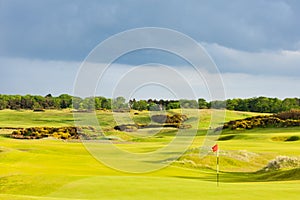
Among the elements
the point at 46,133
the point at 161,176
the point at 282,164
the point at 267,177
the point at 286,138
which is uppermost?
the point at 46,133

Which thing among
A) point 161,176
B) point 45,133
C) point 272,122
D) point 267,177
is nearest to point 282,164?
point 267,177

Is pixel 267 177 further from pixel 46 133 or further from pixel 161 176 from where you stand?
pixel 46 133

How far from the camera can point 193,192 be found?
19375 mm

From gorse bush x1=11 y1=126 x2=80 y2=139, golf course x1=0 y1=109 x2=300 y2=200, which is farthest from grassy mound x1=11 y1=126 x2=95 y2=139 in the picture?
golf course x1=0 y1=109 x2=300 y2=200

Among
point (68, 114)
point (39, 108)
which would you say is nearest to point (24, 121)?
point (68, 114)

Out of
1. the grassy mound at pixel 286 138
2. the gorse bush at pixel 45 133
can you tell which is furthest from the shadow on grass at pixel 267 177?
the gorse bush at pixel 45 133

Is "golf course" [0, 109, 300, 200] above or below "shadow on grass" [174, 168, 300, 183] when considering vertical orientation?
above

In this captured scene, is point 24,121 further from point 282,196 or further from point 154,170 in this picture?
point 282,196

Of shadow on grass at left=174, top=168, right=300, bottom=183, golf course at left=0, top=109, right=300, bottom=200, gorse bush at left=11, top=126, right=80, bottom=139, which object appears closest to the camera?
golf course at left=0, top=109, right=300, bottom=200

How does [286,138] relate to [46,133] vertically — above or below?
below

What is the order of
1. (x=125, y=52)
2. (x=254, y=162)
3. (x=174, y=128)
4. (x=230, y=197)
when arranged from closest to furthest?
(x=230, y=197) < (x=125, y=52) < (x=254, y=162) < (x=174, y=128)

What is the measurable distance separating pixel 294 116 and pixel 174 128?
22881 millimetres

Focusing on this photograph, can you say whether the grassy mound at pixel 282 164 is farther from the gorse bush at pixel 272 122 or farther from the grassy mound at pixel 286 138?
the gorse bush at pixel 272 122

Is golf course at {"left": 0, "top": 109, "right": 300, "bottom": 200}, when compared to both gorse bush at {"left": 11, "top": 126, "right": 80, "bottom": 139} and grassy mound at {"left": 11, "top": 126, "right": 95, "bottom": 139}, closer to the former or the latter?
grassy mound at {"left": 11, "top": 126, "right": 95, "bottom": 139}
